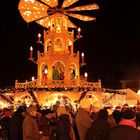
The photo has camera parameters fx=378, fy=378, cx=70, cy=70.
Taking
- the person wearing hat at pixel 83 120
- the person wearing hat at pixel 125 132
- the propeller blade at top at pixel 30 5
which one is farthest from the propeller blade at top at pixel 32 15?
the person wearing hat at pixel 125 132

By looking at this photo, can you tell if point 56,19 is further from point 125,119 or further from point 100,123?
point 125,119

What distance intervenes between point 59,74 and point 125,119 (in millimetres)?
26714

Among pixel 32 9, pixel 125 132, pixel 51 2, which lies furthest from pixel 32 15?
pixel 125 132

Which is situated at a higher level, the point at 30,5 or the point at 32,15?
the point at 30,5

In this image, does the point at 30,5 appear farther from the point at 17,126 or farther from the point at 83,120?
the point at 83,120

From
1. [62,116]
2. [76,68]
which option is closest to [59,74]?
[76,68]

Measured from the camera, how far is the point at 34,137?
9789 millimetres

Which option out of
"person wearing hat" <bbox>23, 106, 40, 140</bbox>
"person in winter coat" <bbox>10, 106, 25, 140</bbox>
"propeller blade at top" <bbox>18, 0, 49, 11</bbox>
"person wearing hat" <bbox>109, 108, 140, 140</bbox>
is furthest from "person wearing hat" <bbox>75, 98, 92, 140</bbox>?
"propeller blade at top" <bbox>18, 0, 49, 11</bbox>

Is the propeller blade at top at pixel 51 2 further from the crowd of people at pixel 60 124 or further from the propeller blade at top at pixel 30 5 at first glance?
the crowd of people at pixel 60 124

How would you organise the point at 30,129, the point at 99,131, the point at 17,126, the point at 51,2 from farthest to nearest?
the point at 51,2 → the point at 17,126 → the point at 30,129 → the point at 99,131

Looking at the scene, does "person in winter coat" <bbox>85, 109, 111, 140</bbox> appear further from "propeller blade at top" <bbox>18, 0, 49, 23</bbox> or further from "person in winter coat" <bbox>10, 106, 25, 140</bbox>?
"propeller blade at top" <bbox>18, 0, 49, 23</bbox>

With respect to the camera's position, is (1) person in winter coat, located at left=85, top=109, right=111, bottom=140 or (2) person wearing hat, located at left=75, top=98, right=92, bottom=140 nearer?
(1) person in winter coat, located at left=85, top=109, right=111, bottom=140

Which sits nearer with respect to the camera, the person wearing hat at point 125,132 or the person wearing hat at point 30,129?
the person wearing hat at point 125,132

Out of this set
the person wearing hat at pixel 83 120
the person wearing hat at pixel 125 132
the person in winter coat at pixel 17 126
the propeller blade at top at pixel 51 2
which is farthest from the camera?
the propeller blade at top at pixel 51 2
